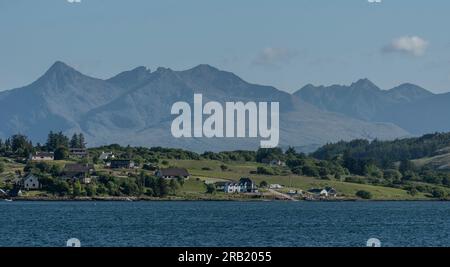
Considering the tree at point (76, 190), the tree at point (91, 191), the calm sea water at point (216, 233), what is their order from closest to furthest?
the calm sea water at point (216, 233) < the tree at point (76, 190) < the tree at point (91, 191)

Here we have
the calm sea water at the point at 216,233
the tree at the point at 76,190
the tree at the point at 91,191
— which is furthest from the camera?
the tree at the point at 91,191

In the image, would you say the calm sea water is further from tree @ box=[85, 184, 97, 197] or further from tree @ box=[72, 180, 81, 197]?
tree @ box=[85, 184, 97, 197]

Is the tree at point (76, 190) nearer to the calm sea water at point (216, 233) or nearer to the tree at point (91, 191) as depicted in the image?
the tree at point (91, 191)

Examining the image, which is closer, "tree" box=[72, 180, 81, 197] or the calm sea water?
the calm sea water

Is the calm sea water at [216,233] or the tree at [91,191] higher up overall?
the tree at [91,191]


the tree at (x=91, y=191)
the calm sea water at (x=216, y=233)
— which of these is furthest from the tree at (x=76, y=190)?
the calm sea water at (x=216, y=233)

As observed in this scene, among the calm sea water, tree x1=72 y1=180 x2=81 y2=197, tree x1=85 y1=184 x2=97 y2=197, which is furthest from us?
tree x1=85 y1=184 x2=97 y2=197

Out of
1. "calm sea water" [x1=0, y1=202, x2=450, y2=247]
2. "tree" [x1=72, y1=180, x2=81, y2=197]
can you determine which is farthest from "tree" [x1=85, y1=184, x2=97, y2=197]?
"calm sea water" [x1=0, y1=202, x2=450, y2=247]

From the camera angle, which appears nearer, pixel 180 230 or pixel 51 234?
pixel 51 234

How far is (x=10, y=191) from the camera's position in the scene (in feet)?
653
